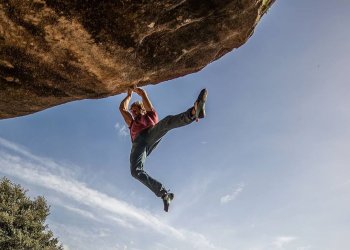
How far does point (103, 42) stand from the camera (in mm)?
5004

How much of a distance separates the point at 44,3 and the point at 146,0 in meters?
1.46

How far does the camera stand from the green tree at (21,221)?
2511 cm

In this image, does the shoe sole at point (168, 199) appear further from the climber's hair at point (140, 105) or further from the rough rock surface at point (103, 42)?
the rough rock surface at point (103, 42)

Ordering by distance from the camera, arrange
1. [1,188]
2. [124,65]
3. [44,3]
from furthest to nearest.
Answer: [1,188], [124,65], [44,3]

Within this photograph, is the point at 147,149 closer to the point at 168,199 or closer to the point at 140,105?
the point at 140,105

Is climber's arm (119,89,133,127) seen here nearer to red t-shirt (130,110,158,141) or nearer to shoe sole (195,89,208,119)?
red t-shirt (130,110,158,141)

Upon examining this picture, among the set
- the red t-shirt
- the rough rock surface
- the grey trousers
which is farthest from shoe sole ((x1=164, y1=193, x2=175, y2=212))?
the rough rock surface

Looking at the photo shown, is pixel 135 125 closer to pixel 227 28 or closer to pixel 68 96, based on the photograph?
pixel 68 96

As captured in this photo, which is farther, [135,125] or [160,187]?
[135,125]

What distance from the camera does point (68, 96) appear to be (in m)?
6.53

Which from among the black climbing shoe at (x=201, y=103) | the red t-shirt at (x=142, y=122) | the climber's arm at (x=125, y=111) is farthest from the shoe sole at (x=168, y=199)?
the climber's arm at (x=125, y=111)

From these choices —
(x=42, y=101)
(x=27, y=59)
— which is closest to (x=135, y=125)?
(x=42, y=101)

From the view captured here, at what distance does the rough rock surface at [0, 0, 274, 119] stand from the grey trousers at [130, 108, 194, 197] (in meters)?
1.18

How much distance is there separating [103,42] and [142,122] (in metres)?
2.59
